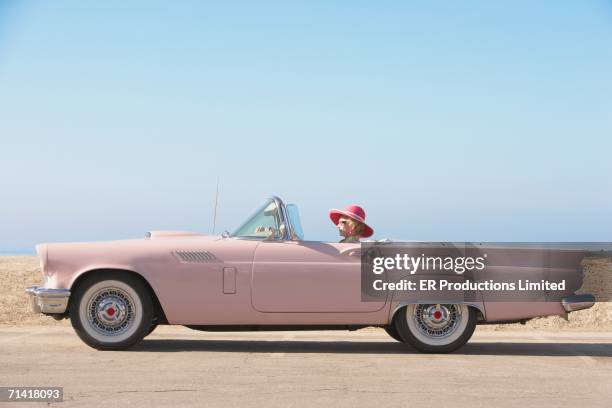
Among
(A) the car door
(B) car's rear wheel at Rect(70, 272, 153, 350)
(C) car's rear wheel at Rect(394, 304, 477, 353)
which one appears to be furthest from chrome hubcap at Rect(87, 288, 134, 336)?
(C) car's rear wheel at Rect(394, 304, 477, 353)

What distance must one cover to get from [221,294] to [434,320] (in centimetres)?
211

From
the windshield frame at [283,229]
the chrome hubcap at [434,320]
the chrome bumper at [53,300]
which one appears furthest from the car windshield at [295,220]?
the chrome bumper at [53,300]

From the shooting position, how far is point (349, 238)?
8789 mm

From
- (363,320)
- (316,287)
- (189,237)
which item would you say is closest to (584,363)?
(363,320)

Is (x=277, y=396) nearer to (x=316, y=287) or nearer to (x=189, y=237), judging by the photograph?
(x=316, y=287)

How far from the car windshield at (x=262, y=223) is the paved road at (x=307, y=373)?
3.81 ft

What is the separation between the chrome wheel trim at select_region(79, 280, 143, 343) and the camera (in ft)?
26.7

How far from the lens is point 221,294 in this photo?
8.20 m

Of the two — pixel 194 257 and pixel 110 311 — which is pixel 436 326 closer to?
pixel 194 257

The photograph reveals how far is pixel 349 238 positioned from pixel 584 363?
2567 millimetres

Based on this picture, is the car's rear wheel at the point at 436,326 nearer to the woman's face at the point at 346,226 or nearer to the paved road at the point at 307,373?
the paved road at the point at 307,373

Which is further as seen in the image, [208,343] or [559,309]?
[208,343]

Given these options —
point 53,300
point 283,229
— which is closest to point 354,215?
point 283,229

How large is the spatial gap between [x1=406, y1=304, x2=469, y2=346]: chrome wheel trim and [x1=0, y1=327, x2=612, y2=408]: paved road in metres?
0.21
